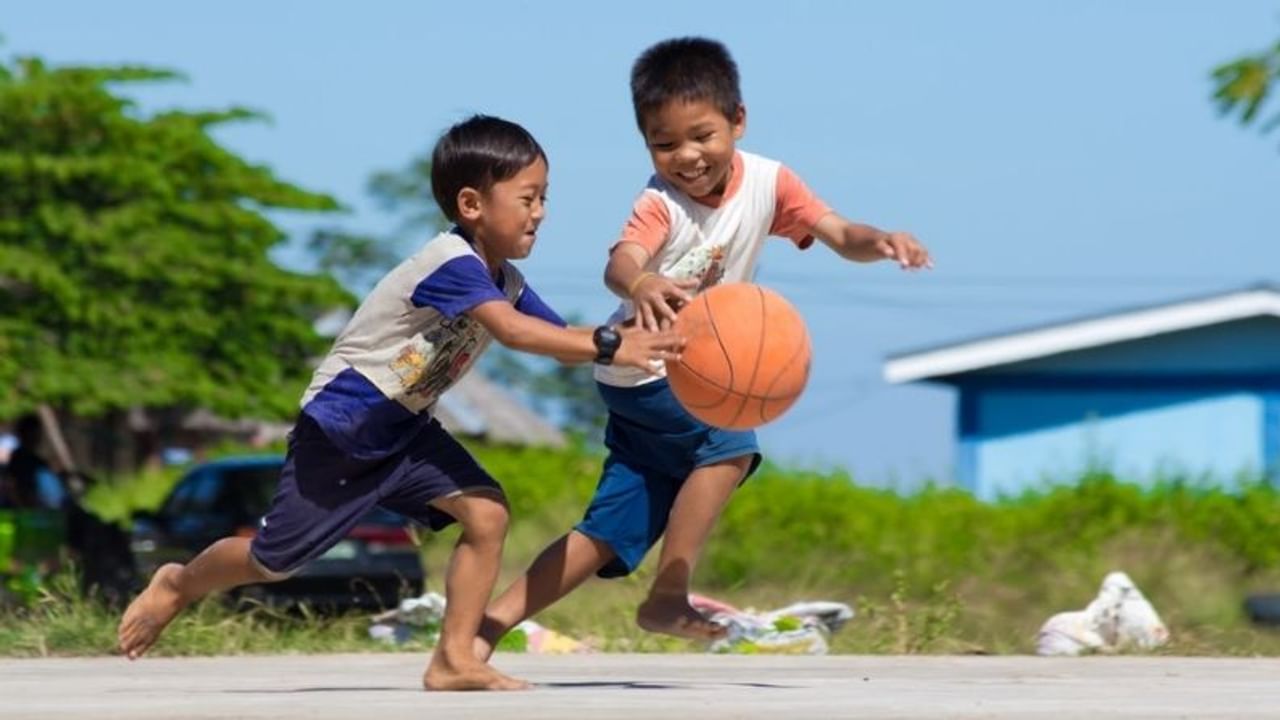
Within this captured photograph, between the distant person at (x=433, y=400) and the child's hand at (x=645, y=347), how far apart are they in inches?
14.6

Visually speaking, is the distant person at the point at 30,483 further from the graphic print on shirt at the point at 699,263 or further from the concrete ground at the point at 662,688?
the graphic print on shirt at the point at 699,263

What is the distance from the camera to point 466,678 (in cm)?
735

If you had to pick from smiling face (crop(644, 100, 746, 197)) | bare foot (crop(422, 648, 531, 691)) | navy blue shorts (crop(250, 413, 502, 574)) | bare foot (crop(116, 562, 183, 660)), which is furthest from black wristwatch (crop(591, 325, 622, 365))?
bare foot (crop(116, 562, 183, 660))

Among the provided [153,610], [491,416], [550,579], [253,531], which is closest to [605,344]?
[550,579]

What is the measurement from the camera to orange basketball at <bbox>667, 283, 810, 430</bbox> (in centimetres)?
724

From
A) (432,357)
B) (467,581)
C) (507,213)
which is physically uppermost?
(507,213)

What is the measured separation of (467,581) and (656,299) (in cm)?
99

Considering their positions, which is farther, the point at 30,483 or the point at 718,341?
the point at 30,483

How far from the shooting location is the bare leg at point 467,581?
739 cm

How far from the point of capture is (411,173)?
8856 centimetres

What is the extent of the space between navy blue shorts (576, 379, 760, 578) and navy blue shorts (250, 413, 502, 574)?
0.59 m

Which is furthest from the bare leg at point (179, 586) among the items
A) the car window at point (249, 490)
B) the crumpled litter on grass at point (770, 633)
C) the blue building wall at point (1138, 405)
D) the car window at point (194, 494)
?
the blue building wall at point (1138, 405)

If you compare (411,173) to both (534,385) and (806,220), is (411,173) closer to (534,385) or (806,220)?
(534,385)

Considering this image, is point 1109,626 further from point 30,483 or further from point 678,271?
point 30,483
